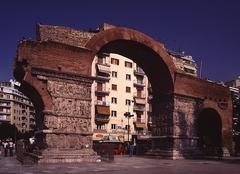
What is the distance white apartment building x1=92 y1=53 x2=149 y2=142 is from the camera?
48.9 metres

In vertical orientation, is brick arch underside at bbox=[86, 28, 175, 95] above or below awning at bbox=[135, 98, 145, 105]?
above

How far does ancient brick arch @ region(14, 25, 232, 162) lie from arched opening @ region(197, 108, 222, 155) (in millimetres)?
3602

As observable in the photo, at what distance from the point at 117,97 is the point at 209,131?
23.1 metres

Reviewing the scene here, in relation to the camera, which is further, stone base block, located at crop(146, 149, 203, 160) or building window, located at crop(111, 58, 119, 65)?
building window, located at crop(111, 58, 119, 65)

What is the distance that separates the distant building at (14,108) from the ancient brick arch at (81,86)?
65390mm

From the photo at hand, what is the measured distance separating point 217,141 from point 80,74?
550 inches

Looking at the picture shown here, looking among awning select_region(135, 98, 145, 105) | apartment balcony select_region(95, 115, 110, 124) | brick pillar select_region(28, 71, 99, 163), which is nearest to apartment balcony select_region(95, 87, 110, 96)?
apartment balcony select_region(95, 115, 110, 124)

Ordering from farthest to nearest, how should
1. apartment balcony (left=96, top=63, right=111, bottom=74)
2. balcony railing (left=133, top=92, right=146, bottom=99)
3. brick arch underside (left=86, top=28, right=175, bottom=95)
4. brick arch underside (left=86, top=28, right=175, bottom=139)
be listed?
Answer: balcony railing (left=133, top=92, right=146, bottom=99) < apartment balcony (left=96, top=63, right=111, bottom=74) < brick arch underside (left=86, top=28, right=175, bottom=139) < brick arch underside (left=86, top=28, right=175, bottom=95)

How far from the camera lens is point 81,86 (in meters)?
20.2

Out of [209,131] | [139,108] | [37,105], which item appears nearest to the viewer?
[37,105]

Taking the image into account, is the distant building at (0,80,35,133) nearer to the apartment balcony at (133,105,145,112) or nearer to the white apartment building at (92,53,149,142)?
the white apartment building at (92,53,149,142)

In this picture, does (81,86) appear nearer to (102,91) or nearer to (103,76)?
(102,91)

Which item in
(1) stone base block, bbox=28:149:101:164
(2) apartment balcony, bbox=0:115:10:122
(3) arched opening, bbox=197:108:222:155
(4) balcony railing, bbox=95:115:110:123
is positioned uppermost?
(2) apartment balcony, bbox=0:115:10:122

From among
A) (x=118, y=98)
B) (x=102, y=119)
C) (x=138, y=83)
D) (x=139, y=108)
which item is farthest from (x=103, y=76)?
(x=139, y=108)
